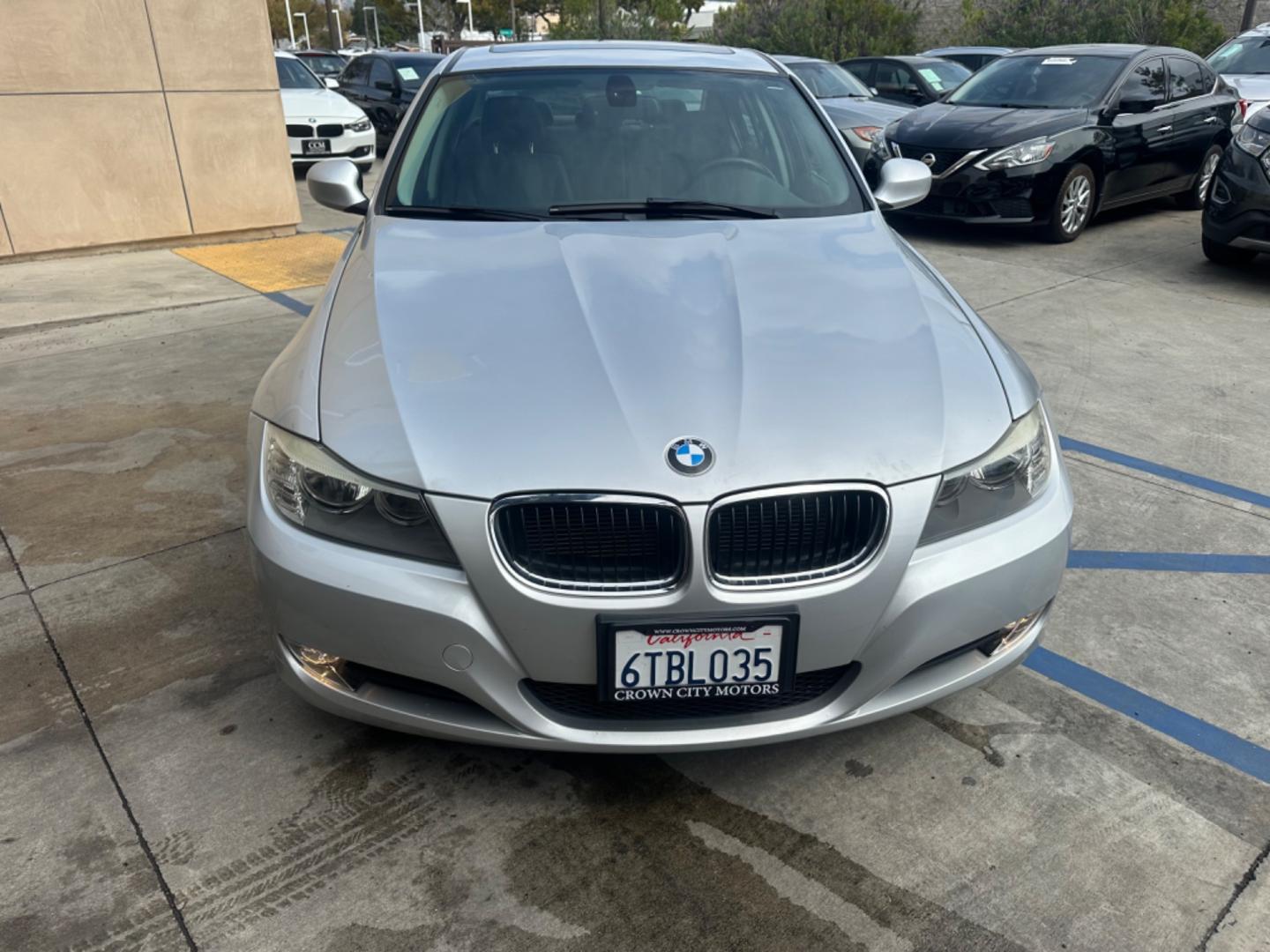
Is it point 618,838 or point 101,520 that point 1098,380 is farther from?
point 101,520

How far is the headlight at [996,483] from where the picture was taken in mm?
2041

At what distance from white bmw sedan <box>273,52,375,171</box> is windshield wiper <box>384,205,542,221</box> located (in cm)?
897

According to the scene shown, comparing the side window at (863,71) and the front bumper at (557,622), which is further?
the side window at (863,71)

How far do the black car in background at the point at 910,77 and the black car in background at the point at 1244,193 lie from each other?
6007mm

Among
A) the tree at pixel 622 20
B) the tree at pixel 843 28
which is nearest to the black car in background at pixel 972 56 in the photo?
the tree at pixel 843 28

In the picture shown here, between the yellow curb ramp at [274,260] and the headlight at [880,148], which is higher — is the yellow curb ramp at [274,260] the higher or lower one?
the lower one

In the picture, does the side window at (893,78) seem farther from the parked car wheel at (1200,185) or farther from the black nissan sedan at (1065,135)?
the parked car wheel at (1200,185)

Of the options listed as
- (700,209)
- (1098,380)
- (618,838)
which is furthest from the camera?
(1098,380)

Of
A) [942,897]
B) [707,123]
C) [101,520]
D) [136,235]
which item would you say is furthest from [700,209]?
[136,235]

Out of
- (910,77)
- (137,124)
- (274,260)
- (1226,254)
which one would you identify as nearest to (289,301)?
(274,260)

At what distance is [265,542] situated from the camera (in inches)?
81.6

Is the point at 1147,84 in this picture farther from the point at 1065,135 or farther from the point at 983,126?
the point at 983,126

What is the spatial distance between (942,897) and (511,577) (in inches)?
44.6

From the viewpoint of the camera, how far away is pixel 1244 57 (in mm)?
11469
